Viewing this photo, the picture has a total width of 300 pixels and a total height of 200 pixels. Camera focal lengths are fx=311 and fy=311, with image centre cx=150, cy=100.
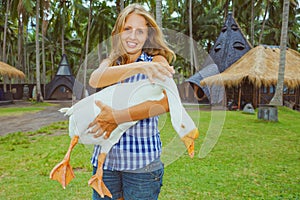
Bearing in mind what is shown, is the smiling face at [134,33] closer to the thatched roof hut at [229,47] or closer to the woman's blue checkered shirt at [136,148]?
the woman's blue checkered shirt at [136,148]

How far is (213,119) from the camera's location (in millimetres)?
1261

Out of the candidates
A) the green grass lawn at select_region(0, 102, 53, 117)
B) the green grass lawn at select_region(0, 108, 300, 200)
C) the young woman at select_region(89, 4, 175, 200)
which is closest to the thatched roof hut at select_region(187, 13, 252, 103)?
the green grass lawn at select_region(0, 102, 53, 117)

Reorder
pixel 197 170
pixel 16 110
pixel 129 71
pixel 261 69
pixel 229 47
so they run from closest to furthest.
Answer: pixel 129 71 → pixel 197 170 → pixel 16 110 → pixel 261 69 → pixel 229 47

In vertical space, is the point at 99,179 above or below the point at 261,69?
below

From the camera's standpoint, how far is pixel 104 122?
1096mm

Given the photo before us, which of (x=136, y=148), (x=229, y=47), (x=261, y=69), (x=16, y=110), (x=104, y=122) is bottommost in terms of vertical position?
(x=16, y=110)

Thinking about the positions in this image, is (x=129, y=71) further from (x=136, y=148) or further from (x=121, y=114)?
(x=136, y=148)

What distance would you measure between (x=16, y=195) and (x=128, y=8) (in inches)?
112

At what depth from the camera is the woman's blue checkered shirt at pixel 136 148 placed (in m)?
1.23

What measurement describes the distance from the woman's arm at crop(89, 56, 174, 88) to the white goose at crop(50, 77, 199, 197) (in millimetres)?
27

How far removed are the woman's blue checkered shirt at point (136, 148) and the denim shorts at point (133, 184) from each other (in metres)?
0.04

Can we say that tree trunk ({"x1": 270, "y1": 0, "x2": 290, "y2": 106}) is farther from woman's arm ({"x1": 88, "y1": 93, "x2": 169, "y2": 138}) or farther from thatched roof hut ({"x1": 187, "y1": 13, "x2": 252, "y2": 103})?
woman's arm ({"x1": 88, "y1": 93, "x2": 169, "y2": 138})

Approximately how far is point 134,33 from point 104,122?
0.37 metres

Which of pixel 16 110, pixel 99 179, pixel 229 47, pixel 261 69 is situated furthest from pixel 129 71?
pixel 229 47
